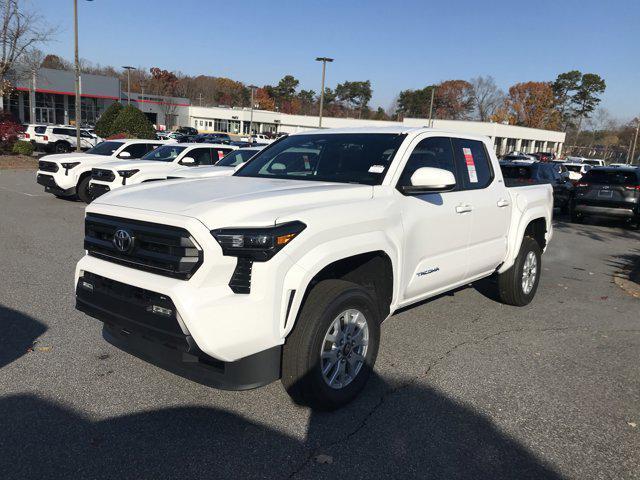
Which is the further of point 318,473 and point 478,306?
point 478,306

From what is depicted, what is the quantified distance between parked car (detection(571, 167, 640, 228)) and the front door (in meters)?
11.1

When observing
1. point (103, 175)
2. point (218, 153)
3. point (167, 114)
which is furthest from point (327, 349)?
point (167, 114)

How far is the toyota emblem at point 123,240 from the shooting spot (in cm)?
326

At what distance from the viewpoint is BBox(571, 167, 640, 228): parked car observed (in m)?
13.7

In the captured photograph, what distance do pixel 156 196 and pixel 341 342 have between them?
62.6 inches

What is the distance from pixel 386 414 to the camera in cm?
357

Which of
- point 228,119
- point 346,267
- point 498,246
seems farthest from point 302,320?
point 228,119

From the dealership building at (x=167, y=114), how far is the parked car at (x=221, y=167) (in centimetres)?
2585

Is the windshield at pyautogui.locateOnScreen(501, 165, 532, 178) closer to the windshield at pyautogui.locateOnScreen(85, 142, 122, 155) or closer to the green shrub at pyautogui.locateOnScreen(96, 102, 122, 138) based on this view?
the windshield at pyautogui.locateOnScreen(85, 142, 122, 155)

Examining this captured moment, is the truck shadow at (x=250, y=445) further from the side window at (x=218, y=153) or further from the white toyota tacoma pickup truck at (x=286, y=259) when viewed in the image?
the side window at (x=218, y=153)

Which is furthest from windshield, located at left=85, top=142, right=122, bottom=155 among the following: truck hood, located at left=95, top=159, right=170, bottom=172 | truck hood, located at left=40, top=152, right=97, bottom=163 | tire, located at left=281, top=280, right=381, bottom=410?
tire, located at left=281, top=280, right=381, bottom=410

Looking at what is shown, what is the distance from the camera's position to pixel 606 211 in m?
14.0

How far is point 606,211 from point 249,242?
13.7 m

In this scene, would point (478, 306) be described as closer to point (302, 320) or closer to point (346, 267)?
point (346, 267)
